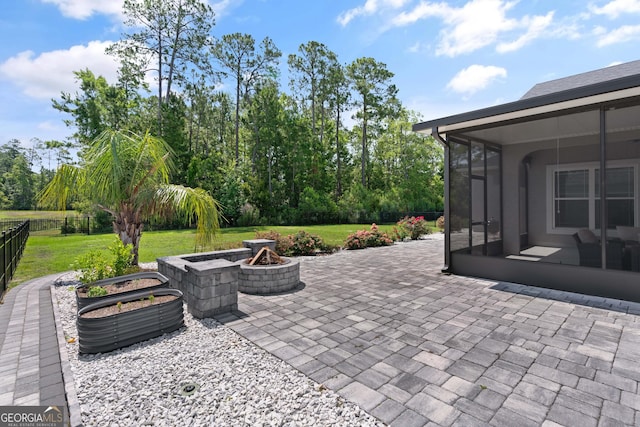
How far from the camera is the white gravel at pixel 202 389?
7.04 feet

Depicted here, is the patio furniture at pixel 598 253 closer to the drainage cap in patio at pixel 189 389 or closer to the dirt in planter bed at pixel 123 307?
the drainage cap in patio at pixel 189 389

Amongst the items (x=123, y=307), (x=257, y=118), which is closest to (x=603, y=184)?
(x=123, y=307)

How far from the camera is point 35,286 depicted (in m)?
5.95

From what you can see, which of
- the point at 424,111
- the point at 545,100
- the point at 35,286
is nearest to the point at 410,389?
the point at 545,100

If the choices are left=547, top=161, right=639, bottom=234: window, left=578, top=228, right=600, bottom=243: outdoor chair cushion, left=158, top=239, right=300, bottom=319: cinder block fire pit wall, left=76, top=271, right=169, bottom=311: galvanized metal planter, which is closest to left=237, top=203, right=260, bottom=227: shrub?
left=158, top=239, right=300, bottom=319: cinder block fire pit wall

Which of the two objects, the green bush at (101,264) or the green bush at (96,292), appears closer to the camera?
the green bush at (96,292)

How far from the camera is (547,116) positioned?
5383 mm

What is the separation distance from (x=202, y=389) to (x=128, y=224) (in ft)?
15.3

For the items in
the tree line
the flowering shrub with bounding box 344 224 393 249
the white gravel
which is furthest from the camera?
the tree line

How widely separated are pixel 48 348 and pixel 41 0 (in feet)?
23.3

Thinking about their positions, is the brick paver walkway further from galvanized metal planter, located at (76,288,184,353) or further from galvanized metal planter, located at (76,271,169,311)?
galvanized metal planter, located at (76,271,169,311)

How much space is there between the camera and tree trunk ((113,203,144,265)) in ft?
19.3

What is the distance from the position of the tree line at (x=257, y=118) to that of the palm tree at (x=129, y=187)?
516 inches

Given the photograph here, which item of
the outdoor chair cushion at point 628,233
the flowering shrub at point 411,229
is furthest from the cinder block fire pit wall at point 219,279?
the flowering shrub at point 411,229
